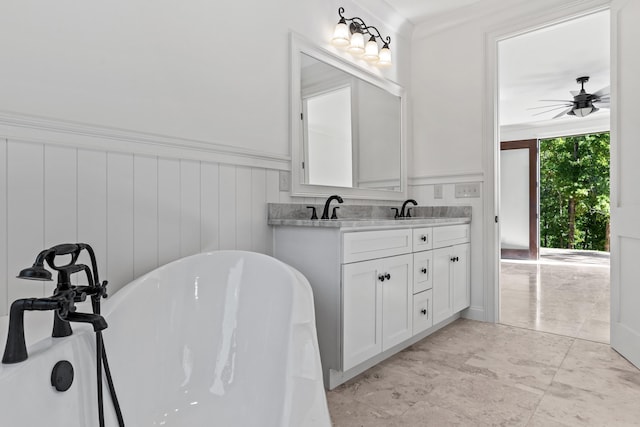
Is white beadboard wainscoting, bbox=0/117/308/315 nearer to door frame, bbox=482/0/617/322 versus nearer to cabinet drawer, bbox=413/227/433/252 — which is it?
cabinet drawer, bbox=413/227/433/252

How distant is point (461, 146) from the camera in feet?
10.4

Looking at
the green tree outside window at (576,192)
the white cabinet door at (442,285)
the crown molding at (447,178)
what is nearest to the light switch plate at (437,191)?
the crown molding at (447,178)

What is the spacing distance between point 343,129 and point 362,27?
2.65ft

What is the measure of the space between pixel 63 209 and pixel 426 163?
9.06 feet

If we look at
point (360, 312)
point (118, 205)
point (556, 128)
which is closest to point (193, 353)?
point (118, 205)

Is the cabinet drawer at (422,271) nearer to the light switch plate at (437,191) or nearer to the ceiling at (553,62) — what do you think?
the light switch plate at (437,191)

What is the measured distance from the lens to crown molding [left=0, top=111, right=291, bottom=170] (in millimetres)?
1322

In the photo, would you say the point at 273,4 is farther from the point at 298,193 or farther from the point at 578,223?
the point at 578,223

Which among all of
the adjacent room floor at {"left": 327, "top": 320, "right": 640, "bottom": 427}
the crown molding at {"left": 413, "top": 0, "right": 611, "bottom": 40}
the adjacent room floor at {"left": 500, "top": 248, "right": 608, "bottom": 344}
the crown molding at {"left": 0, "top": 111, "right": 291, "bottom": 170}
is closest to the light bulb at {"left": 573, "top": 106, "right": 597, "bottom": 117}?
the adjacent room floor at {"left": 500, "top": 248, "right": 608, "bottom": 344}

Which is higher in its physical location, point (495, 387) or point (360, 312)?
point (360, 312)

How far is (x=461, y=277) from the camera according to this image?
9.70ft

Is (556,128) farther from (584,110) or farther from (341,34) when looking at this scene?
(341,34)

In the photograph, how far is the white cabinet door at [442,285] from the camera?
2.57 m

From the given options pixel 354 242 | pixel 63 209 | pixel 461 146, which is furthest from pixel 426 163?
pixel 63 209
